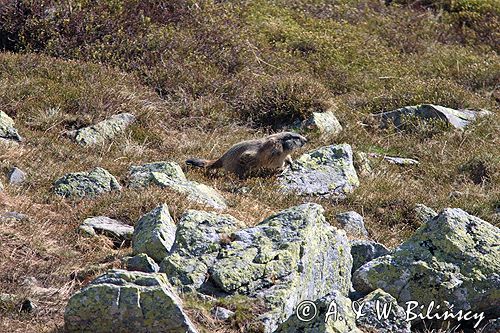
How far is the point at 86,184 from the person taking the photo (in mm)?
9516

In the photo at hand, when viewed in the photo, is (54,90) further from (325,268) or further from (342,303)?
(342,303)

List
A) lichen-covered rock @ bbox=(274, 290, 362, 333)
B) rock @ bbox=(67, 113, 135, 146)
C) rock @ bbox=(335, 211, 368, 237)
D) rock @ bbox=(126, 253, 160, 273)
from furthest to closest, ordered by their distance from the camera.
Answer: rock @ bbox=(67, 113, 135, 146)
rock @ bbox=(335, 211, 368, 237)
rock @ bbox=(126, 253, 160, 273)
lichen-covered rock @ bbox=(274, 290, 362, 333)

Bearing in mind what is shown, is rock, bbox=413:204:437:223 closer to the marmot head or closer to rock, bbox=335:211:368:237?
rock, bbox=335:211:368:237

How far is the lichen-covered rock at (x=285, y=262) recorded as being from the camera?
21.9 ft

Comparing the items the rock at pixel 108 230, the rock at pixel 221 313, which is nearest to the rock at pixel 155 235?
the rock at pixel 108 230

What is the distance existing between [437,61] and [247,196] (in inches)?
403

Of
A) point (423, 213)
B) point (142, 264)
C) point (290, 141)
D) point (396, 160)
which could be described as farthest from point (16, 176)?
→ point (396, 160)

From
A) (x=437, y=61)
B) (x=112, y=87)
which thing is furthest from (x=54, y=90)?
(x=437, y=61)

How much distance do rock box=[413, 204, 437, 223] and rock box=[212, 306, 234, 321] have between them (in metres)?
5.39

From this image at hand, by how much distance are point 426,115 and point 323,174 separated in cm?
440

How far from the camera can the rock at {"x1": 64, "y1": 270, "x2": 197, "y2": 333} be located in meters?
5.93

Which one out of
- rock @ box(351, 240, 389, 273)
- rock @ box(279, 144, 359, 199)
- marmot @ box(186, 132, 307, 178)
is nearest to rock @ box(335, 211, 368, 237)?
rock @ box(279, 144, 359, 199)

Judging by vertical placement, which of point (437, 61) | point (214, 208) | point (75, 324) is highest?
point (75, 324)

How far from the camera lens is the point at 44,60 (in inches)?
568
